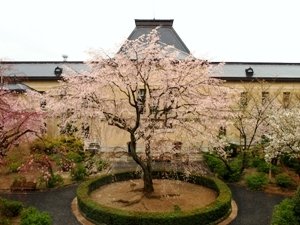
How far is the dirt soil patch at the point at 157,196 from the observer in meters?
18.3

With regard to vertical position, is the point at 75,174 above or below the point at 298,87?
below

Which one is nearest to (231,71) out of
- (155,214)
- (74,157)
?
(74,157)

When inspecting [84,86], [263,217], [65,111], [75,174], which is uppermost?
[84,86]

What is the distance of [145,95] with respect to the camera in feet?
64.0

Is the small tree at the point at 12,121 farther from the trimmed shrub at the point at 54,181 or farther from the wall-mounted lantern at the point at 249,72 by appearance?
the wall-mounted lantern at the point at 249,72

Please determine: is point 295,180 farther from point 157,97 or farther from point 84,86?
point 84,86

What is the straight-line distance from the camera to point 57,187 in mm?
22062

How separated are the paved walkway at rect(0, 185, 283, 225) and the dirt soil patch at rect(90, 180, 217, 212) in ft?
5.30

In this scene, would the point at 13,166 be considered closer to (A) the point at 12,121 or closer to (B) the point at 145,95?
(A) the point at 12,121

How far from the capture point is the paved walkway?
1758 cm

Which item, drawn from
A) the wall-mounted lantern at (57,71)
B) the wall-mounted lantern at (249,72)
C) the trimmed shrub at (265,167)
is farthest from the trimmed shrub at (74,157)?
the wall-mounted lantern at (249,72)

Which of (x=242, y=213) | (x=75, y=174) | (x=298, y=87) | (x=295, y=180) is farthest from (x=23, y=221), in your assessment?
(x=298, y=87)

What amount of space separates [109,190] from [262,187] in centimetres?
916

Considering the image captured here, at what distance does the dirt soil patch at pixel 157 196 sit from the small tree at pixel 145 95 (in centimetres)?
93
